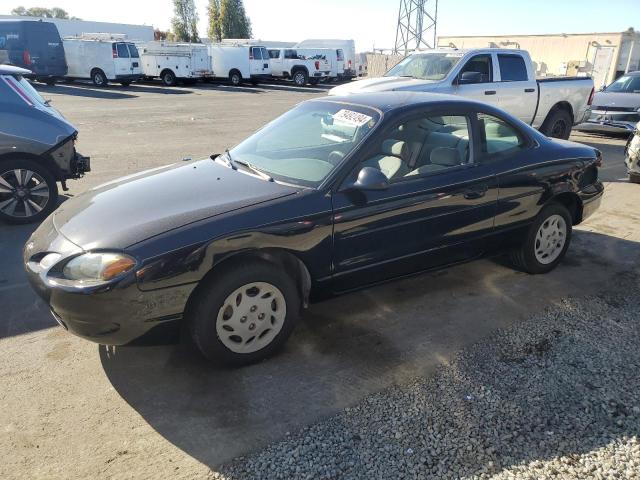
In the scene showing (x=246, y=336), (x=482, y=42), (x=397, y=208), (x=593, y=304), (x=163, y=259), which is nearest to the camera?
(x=163, y=259)

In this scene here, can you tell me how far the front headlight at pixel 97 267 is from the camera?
269 centimetres

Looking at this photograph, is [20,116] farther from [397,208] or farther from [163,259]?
[397,208]

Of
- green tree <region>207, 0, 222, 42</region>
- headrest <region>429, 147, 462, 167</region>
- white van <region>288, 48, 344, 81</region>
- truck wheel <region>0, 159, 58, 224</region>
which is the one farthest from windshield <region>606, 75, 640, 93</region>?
green tree <region>207, 0, 222, 42</region>

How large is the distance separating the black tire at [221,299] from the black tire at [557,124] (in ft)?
30.6

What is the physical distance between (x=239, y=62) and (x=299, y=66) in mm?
3835

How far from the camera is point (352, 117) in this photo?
148 inches

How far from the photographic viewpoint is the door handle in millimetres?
3832

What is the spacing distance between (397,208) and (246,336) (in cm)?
131

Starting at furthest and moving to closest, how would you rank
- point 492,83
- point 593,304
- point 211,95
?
point 211,95, point 492,83, point 593,304

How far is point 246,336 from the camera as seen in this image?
3.08m

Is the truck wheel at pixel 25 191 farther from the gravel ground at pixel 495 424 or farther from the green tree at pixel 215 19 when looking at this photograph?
the green tree at pixel 215 19

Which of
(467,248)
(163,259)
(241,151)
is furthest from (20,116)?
(467,248)

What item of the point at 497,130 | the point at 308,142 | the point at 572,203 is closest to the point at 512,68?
the point at 572,203

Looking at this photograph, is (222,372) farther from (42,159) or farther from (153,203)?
(42,159)
